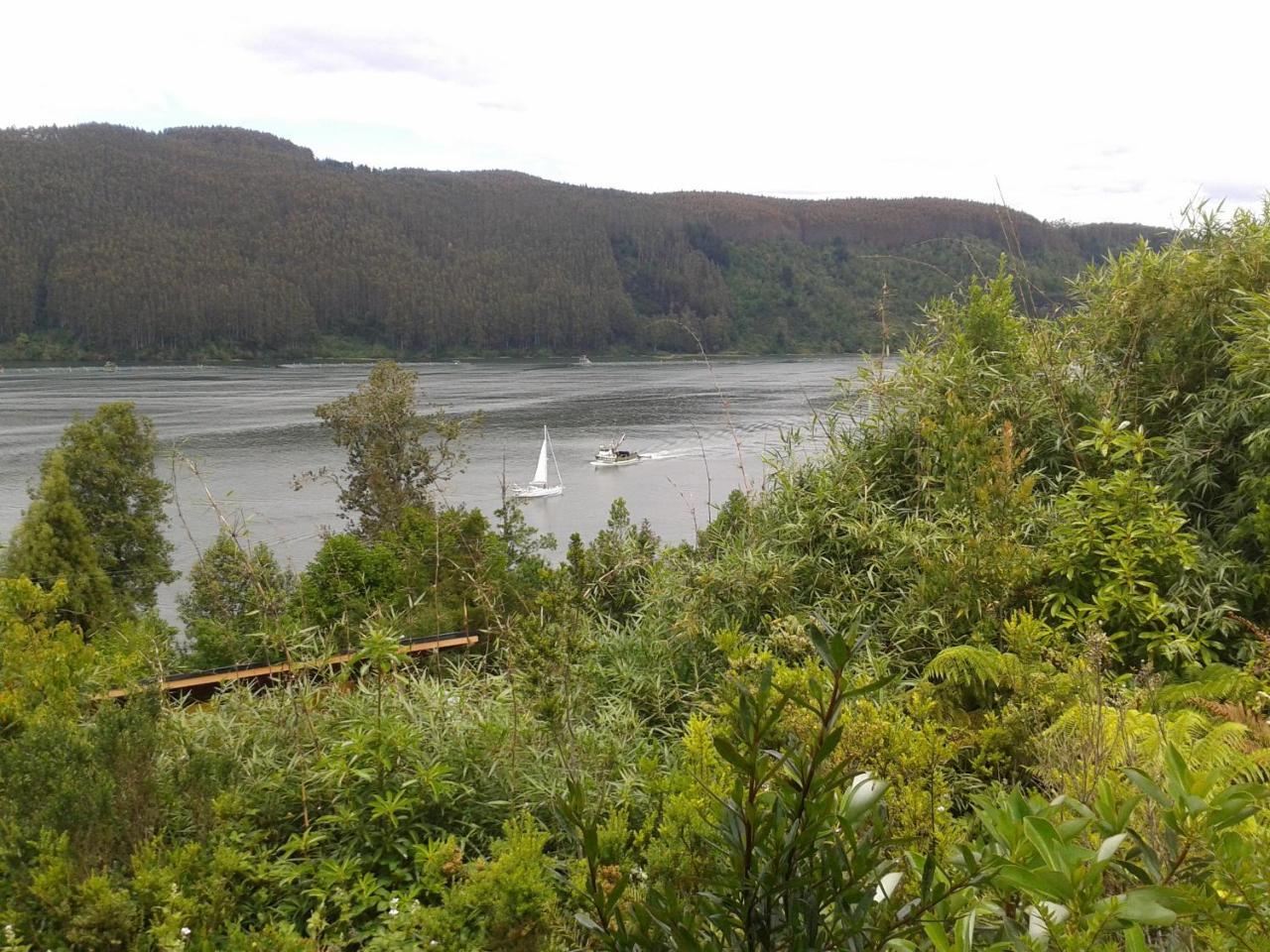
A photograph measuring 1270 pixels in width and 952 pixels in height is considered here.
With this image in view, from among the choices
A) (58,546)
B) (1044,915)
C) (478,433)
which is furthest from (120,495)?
(1044,915)

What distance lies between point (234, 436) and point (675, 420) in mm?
20749

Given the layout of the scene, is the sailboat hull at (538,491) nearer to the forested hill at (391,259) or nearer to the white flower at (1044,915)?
the white flower at (1044,915)

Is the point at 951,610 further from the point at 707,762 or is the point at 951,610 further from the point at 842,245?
the point at 842,245

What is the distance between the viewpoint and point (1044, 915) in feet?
2.75

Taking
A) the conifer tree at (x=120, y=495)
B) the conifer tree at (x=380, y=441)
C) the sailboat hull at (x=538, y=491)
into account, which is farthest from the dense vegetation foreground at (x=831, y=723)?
the sailboat hull at (x=538, y=491)

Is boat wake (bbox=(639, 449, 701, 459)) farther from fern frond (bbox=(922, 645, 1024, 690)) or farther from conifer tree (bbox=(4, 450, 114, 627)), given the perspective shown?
fern frond (bbox=(922, 645, 1024, 690))

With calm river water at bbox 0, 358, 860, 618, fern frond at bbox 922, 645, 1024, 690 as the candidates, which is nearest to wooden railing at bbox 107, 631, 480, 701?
fern frond at bbox 922, 645, 1024, 690

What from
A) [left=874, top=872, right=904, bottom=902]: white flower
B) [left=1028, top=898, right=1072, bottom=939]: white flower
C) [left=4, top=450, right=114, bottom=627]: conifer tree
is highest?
[left=1028, top=898, right=1072, bottom=939]: white flower

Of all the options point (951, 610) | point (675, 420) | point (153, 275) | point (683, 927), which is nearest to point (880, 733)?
point (683, 927)

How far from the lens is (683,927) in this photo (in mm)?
936

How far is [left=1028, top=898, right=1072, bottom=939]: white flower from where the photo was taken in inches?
33.7

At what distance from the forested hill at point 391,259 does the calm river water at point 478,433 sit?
25.0 feet

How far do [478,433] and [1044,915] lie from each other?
3580cm

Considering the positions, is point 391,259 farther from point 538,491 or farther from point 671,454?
point 538,491
